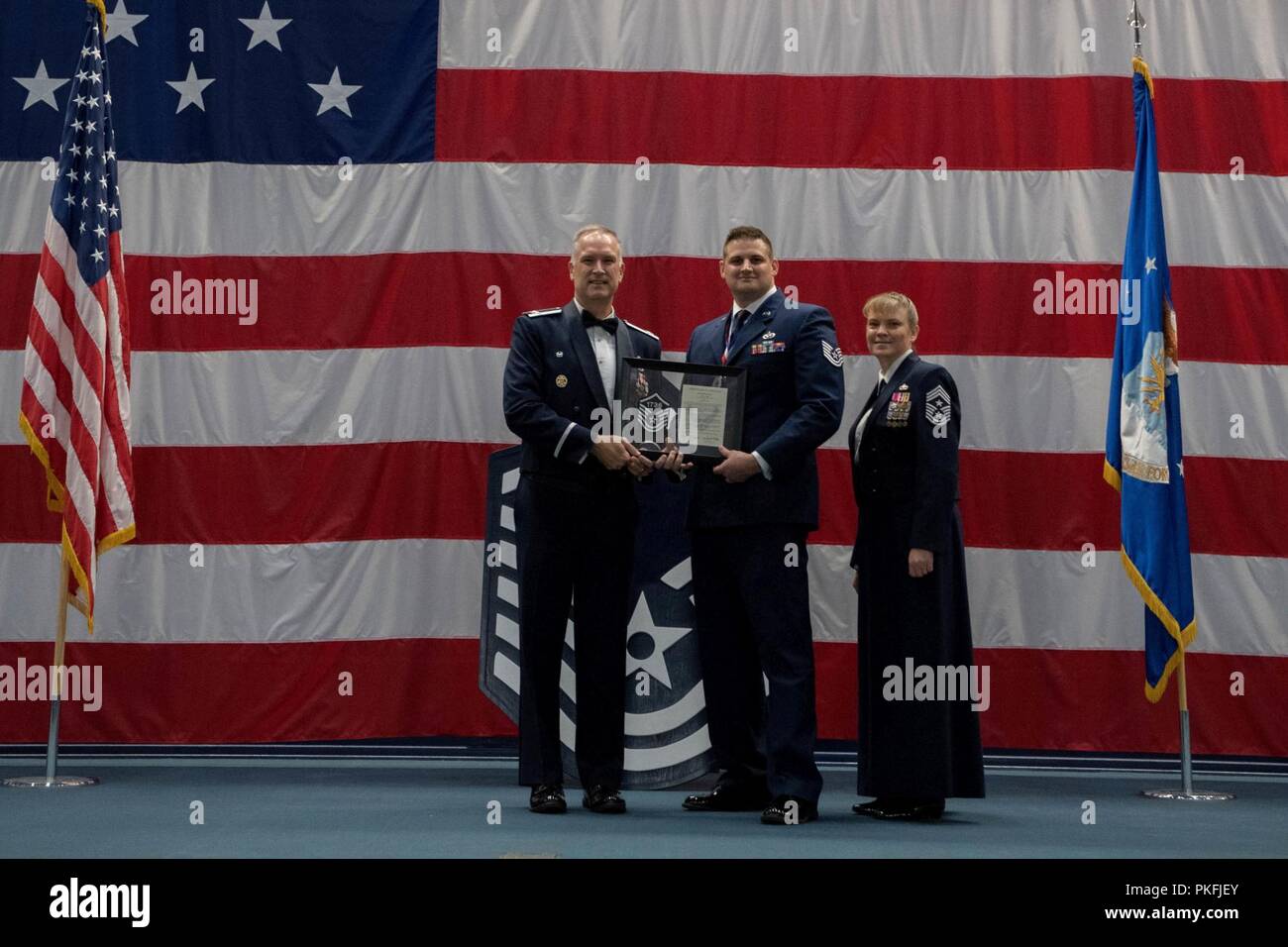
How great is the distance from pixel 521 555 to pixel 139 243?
6.92ft

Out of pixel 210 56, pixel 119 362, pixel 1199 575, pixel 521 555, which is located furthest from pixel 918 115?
pixel 119 362

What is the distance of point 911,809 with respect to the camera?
12.2 feet

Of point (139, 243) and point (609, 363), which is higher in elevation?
point (139, 243)

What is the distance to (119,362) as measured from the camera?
14.6 feet

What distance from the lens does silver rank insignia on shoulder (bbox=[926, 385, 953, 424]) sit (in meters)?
3.74

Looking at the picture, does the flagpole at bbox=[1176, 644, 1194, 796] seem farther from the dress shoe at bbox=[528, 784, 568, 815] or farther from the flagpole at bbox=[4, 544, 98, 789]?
the flagpole at bbox=[4, 544, 98, 789]

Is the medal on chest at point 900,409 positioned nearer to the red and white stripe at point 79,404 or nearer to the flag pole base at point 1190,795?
the flag pole base at point 1190,795

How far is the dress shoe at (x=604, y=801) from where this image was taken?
Result: 3709 mm

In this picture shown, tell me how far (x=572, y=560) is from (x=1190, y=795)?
7.20 feet

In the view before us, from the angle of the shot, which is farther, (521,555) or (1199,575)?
(1199,575)

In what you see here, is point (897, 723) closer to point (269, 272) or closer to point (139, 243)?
point (269, 272)

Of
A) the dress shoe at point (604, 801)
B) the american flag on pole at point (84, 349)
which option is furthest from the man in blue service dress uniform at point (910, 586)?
the american flag on pole at point (84, 349)

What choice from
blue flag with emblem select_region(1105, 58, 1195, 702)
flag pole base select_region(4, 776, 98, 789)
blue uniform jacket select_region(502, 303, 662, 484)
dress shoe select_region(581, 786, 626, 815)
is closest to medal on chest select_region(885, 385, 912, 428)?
blue uniform jacket select_region(502, 303, 662, 484)

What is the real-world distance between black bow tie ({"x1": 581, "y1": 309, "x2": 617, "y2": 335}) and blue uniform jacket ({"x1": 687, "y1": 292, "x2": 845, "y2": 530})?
36 cm
